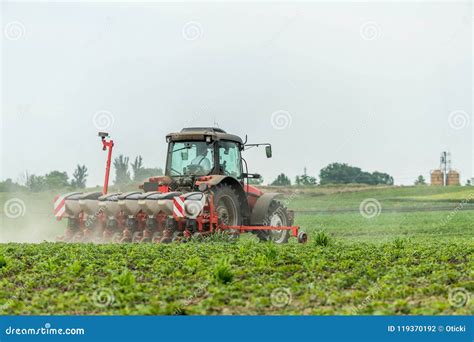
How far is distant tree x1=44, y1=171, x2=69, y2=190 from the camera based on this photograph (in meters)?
43.0

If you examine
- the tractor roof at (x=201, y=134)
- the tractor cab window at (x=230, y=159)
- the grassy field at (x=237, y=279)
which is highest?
the tractor roof at (x=201, y=134)

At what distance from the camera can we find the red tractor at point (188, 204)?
1720 cm

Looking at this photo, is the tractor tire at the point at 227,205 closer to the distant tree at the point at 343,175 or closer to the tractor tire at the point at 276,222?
the tractor tire at the point at 276,222

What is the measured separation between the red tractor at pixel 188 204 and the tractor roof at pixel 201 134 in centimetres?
2

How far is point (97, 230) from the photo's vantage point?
1886 cm

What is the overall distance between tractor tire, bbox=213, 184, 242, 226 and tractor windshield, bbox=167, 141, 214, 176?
0.69 meters

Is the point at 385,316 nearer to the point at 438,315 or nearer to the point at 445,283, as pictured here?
the point at 438,315

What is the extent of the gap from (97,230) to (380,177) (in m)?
46.6

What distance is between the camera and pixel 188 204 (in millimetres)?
16938

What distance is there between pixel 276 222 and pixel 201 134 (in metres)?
3.37

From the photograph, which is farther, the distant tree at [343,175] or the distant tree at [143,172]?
the distant tree at [343,175]

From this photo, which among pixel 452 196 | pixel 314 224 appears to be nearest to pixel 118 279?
pixel 314 224

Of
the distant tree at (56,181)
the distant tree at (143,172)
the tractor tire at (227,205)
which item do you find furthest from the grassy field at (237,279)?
the distant tree at (56,181)

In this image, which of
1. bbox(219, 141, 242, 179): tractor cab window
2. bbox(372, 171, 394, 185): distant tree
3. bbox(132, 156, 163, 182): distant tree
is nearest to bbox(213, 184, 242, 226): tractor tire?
bbox(219, 141, 242, 179): tractor cab window
